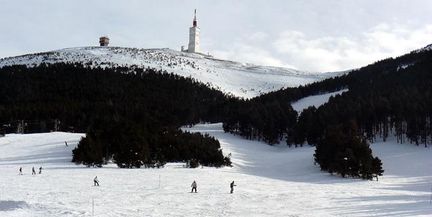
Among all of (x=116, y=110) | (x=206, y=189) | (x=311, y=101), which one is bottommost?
(x=206, y=189)

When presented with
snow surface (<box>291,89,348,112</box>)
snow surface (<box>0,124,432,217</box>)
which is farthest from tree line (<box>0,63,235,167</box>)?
snow surface (<box>291,89,348,112</box>)

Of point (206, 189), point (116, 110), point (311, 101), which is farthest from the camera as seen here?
point (311, 101)

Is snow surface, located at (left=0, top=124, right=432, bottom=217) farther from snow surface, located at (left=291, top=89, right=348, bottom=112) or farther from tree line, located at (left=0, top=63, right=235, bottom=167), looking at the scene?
snow surface, located at (left=291, top=89, right=348, bottom=112)

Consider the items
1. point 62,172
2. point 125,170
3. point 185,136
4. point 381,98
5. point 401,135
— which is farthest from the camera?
point 381,98

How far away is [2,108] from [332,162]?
76697 mm

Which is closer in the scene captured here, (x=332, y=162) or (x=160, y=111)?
(x=332, y=162)

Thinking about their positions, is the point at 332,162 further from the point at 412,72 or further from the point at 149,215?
the point at 412,72

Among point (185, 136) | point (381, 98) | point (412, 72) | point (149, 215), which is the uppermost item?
point (412, 72)

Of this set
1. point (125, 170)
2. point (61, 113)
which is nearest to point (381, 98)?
point (125, 170)

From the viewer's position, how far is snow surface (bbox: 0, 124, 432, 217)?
30.3m

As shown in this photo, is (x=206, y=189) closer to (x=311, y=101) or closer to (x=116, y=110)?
(x=116, y=110)

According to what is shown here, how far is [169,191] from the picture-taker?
39.5 m

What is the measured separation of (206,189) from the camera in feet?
138

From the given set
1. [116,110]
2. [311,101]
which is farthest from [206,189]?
[311,101]
